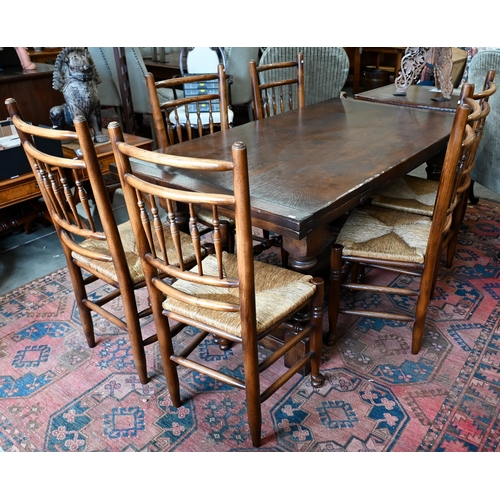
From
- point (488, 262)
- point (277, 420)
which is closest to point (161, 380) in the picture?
point (277, 420)

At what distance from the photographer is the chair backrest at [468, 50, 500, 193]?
260 cm

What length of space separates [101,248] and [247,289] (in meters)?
0.81

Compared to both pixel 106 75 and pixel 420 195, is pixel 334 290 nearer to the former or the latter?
pixel 420 195

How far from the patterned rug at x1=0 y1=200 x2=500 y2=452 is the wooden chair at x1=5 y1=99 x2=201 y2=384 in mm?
177

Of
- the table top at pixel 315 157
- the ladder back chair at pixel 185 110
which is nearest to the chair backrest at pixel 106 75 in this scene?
the ladder back chair at pixel 185 110

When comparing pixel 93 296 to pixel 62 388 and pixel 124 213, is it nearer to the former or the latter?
pixel 62 388

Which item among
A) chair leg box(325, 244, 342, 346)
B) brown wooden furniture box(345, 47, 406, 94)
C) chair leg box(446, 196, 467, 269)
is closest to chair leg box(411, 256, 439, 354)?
chair leg box(325, 244, 342, 346)

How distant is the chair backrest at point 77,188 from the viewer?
1.34 meters

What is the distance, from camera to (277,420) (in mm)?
1616

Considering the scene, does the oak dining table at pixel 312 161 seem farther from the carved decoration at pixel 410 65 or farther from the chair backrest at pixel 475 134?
the carved decoration at pixel 410 65

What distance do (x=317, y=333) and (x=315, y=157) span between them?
69 cm

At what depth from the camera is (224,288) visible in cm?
144

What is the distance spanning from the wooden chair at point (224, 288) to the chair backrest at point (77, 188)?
13cm

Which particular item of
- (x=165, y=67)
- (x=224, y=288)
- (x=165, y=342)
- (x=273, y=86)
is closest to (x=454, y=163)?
(x=224, y=288)
